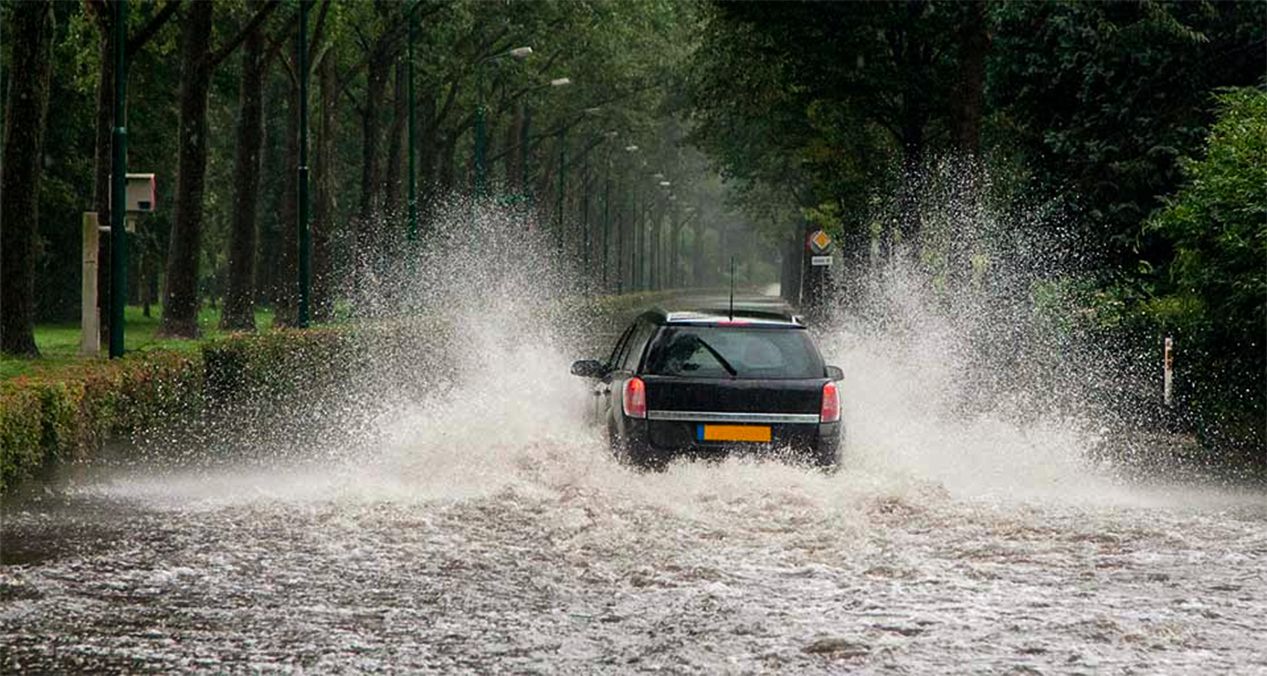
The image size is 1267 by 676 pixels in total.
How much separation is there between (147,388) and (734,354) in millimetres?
8609

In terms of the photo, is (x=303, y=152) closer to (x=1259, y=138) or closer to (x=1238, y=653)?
(x=1259, y=138)

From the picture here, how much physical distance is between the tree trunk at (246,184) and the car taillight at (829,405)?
25356mm

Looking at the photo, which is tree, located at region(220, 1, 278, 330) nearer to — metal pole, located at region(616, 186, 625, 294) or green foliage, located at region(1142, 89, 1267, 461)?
green foliage, located at region(1142, 89, 1267, 461)

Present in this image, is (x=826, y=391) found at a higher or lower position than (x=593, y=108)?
lower

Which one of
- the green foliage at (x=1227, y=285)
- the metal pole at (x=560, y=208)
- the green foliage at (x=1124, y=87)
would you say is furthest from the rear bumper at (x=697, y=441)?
the metal pole at (x=560, y=208)

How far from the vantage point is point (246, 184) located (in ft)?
122

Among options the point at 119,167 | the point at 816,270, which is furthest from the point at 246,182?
the point at 816,270

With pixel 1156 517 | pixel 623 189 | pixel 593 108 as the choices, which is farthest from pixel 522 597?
pixel 623 189

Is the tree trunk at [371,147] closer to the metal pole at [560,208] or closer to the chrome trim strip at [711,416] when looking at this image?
the metal pole at [560,208]

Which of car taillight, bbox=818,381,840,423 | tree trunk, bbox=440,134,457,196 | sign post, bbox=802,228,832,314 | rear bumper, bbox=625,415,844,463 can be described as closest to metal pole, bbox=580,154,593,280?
sign post, bbox=802,228,832,314

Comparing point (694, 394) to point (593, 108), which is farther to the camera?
point (593, 108)

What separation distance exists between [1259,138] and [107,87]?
59.7 ft

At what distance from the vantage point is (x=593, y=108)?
74.6 meters

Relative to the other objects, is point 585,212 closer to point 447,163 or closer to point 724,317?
point 447,163
